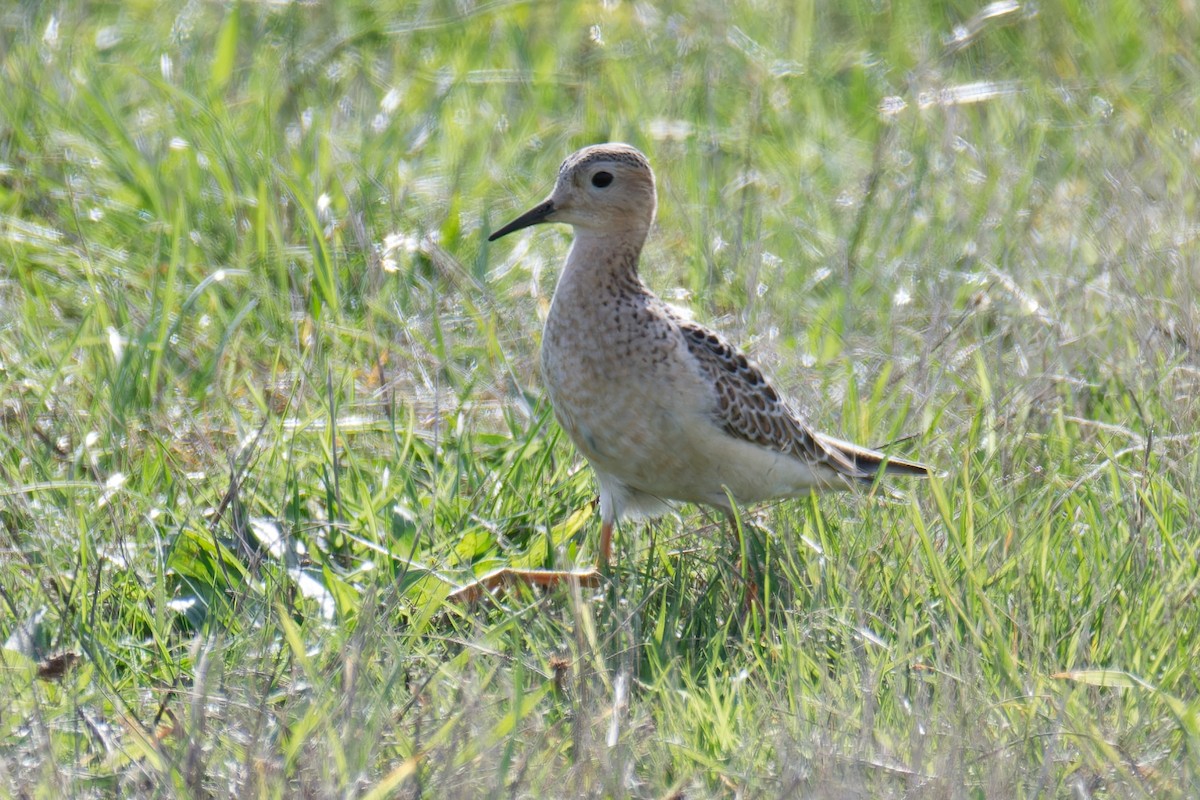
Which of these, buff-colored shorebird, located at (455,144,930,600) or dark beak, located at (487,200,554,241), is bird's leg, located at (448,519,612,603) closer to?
buff-colored shorebird, located at (455,144,930,600)

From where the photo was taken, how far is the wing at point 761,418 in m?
4.87

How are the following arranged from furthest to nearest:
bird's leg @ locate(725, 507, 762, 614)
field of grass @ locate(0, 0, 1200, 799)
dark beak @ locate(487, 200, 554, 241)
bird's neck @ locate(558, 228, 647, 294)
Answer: dark beak @ locate(487, 200, 554, 241), bird's neck @ locate(558, 228, 647, 294), bird's leg @ locate(725, 507, 762, 614), field of grass @ locate(0, 0, 1200, 799)

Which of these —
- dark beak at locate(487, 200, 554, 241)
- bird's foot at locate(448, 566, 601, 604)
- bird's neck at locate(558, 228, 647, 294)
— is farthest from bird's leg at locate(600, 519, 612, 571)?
dark beak at locate(487, 200, 554, 241)

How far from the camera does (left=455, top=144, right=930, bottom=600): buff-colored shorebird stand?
466 centimetres

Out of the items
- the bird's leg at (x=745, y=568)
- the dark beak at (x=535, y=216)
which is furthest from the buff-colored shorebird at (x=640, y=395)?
the bird's leg at (x=745, y=568)

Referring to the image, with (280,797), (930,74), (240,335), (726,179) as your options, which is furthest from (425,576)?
(930,74)

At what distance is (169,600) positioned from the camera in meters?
4.41

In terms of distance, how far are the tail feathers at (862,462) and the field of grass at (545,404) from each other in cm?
9

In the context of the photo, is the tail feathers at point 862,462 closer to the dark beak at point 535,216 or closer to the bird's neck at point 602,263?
the bird's neck at point 602,263

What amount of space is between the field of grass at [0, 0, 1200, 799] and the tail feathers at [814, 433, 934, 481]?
9cm

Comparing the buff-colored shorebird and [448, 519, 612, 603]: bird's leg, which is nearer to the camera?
[448, 519, 612, 603]: bird's leg

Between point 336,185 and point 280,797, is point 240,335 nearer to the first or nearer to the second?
point 336,185

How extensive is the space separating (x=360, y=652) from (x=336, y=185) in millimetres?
3258

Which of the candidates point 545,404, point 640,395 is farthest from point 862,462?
point 545,404
